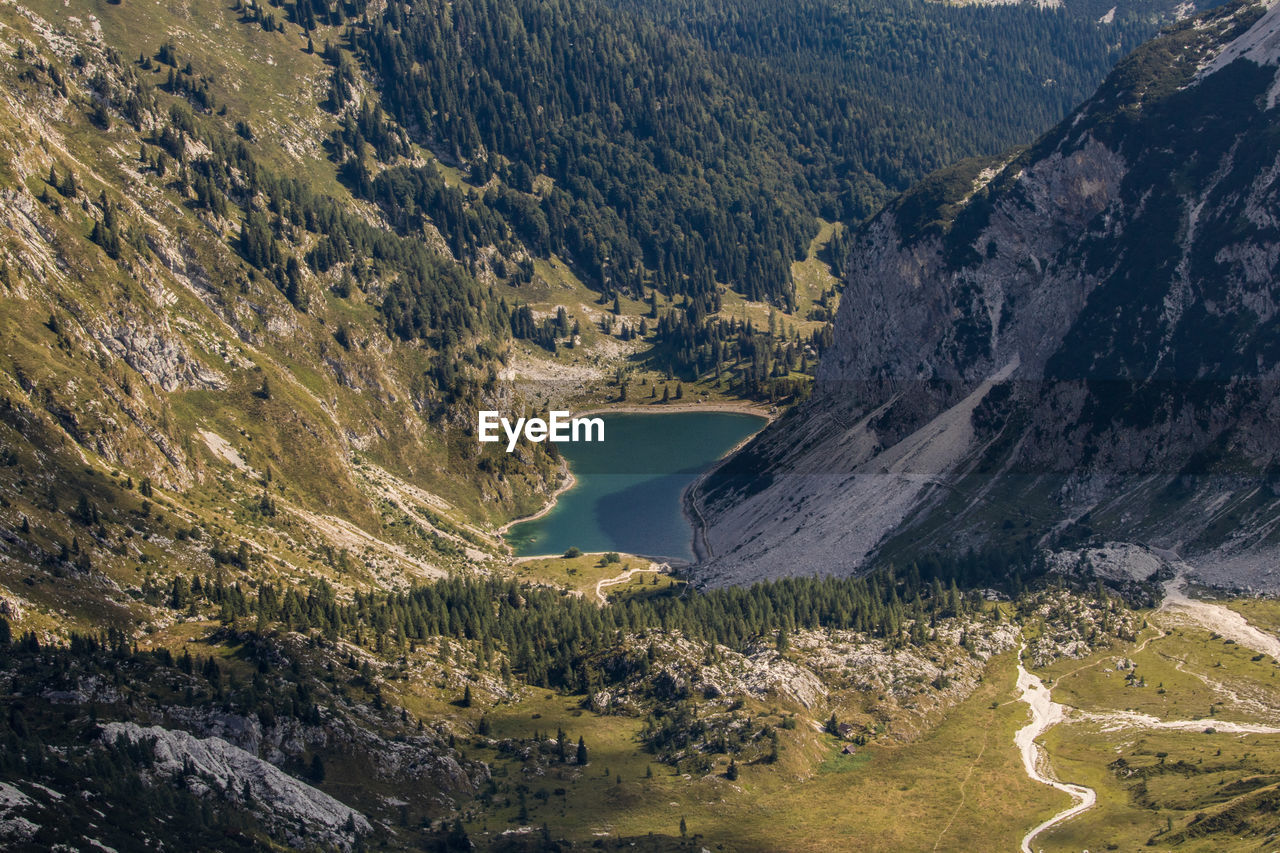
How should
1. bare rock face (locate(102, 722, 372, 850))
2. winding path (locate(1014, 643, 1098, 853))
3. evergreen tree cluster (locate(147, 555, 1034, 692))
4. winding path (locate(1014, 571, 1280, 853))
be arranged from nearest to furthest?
bare rock face (locate(102, 722, 372, 850)) → winding path (locate(1014, 643, 1098, 853)) → winding path (locate(1014, 571, 1280, 853)) → evergreen tree cluster (locate(147, 555, 1034, 692))

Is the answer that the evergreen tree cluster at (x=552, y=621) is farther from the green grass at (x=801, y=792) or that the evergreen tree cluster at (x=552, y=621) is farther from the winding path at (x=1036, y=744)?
the winding path at (x=1036, y=744)

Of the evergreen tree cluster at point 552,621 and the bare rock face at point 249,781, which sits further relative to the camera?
the evergreen tree cluster at point 552,621

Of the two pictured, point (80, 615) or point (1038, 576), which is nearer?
point (80, 615)

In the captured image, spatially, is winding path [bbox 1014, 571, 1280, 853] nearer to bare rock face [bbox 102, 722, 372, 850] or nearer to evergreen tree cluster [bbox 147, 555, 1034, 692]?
evergreen tree cluster [bbox 147, 555, 1034, 692]

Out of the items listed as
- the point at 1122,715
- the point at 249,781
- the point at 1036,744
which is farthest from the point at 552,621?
the point at 249,781

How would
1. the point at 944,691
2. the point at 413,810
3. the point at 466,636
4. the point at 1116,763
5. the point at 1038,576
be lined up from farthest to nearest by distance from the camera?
1. the point at 1038,576
2. the point at 466,636
3. the point at 944,691
4. the point at 1116,763
5. the point at 413,810

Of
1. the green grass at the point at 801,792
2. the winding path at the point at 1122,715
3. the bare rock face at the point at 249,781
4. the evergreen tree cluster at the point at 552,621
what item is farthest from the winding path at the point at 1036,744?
the bare rock face at the point at 249,781

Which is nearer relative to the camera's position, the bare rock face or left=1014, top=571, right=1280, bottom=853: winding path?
the bare rock face

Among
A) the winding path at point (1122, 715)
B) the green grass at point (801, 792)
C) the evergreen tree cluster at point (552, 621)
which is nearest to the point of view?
the green grass at point (801, 792)

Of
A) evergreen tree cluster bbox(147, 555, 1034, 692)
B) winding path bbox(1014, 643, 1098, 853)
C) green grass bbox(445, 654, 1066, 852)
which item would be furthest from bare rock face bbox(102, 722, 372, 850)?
winding path bbox(1014, 643, 1098, 853)

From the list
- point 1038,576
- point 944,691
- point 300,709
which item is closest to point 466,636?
point 300,709

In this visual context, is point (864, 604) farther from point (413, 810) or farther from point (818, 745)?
point (413, 810)
